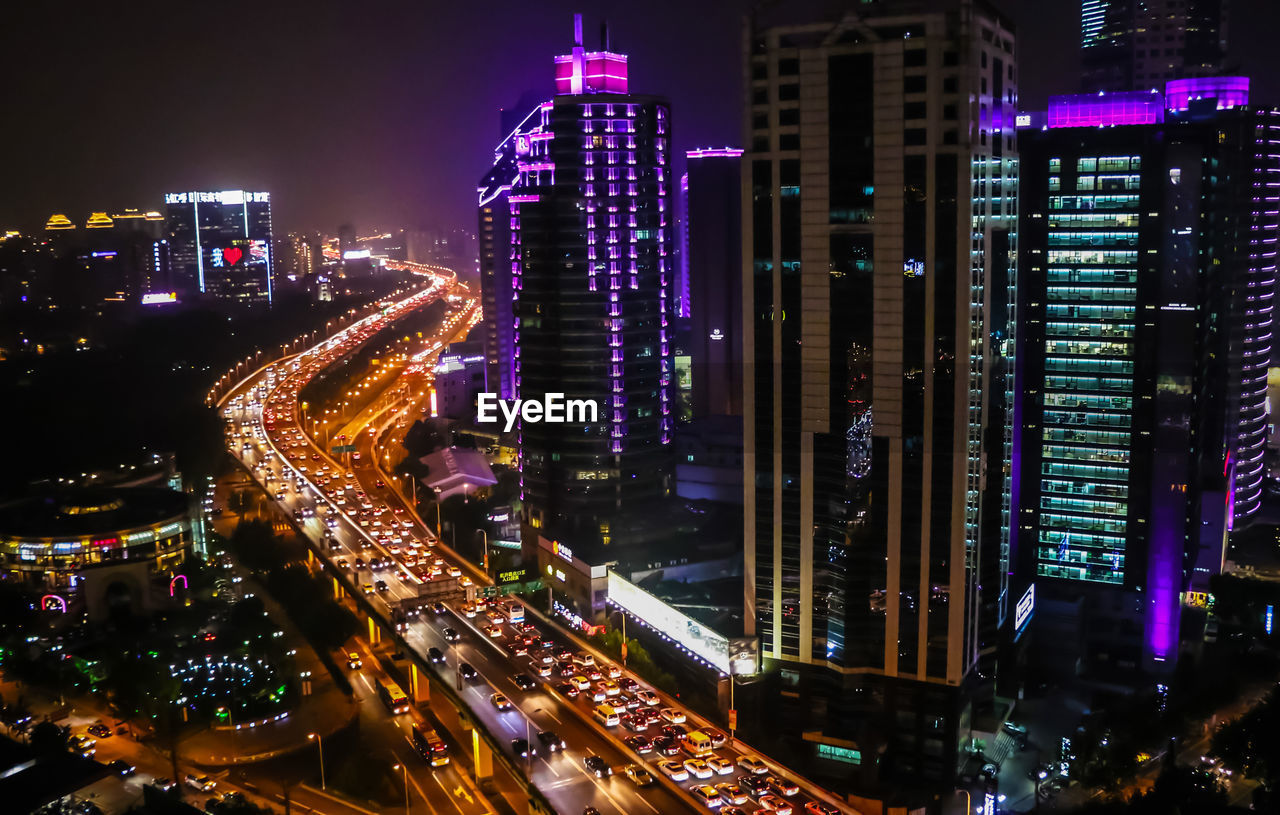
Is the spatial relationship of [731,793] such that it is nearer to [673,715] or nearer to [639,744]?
[639,744]

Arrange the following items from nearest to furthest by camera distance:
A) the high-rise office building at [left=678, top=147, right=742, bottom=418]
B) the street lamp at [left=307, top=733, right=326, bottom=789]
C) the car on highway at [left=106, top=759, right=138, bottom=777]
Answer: the car on highway at [left=106, top=759, right=138, bottom=777] < the street lamp at [left=307, top=733, right=326, bottom=789] < the high-rise office building at [left=678, top=147, right=742, bottom=418]

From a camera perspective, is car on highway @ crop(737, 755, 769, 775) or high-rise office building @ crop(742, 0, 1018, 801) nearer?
car on highway @ crop(737, 755, 769, 775)

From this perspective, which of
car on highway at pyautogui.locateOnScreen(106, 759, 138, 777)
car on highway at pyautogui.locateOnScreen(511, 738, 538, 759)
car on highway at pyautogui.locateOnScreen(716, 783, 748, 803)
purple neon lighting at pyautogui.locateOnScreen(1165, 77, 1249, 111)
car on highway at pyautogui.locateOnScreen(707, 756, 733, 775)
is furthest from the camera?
purple neon lighting at pyautogui.locateOnScreen(1165, 77, 1249, 111)

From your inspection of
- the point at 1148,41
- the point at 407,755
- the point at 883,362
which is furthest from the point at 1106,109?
the point at 407,755

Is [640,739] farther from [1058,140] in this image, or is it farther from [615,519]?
[1058,140]

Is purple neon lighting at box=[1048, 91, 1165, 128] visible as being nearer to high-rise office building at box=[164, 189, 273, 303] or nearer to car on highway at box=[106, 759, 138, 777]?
car on highway at box=[106, 759, 138, 777]

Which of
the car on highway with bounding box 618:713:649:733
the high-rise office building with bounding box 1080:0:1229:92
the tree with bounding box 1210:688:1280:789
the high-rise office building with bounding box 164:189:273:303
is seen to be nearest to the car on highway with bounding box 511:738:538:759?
the car on highway with bounding box 618:713:649:733
